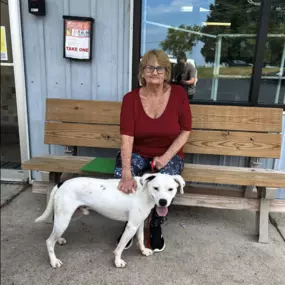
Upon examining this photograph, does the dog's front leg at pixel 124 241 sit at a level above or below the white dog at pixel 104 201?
below

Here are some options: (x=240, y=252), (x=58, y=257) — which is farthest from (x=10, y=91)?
(x=240, y=252)

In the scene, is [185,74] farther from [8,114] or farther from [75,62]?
[8,114]

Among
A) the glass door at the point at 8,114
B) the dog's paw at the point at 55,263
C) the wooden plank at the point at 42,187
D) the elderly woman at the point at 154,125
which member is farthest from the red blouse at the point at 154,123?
the glass door at the point at 8,114

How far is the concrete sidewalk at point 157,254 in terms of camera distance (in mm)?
2201

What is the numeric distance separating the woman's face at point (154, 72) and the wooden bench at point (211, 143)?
77cm

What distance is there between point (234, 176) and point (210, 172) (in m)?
0.21

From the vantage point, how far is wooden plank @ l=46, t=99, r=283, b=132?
2973 millimetres

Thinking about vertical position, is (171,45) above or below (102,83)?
above

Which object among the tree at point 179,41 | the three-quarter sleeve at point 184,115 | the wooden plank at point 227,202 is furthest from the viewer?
the tree at point 179,41

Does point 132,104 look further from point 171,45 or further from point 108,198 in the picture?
point 171,45

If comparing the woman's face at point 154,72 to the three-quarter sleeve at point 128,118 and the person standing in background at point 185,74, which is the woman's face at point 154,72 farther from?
the person standing in background at point 185,74

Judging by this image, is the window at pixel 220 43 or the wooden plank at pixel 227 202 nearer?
the wooden plank at pixel 227 202

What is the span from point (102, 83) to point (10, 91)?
171 cm

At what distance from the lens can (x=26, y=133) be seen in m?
3.56
